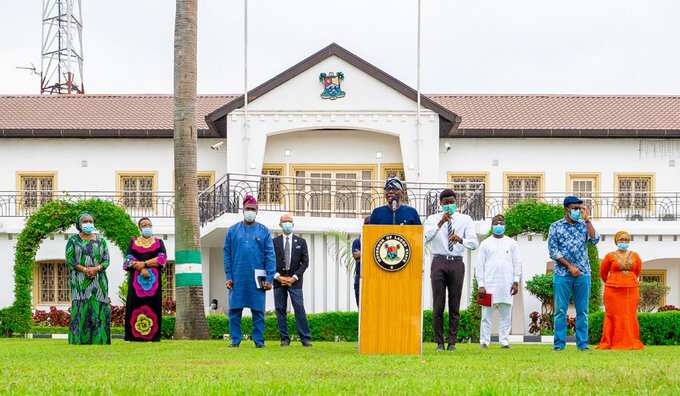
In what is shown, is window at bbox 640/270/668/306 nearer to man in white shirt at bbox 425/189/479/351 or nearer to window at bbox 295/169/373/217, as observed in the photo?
window at bbox 295/169/373/217

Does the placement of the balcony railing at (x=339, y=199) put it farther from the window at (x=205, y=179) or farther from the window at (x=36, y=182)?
the window at (x=36, y=182)

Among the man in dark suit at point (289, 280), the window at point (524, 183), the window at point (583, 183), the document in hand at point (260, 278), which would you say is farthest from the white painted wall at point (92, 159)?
the document in hand at point (260, 278)

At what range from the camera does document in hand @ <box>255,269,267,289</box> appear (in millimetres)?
16016

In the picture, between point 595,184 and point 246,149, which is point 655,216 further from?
point 246,149

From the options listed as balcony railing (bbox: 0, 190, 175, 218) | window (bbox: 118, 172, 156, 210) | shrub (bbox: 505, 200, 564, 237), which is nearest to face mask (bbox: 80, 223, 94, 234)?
shrub (bbox: 505, 200, 564, 237)

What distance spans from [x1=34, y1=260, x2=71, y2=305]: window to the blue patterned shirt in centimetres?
2273

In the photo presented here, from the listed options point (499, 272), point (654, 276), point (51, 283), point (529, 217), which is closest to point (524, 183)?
point (654, 276)

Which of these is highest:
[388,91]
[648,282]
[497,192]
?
[388,91]

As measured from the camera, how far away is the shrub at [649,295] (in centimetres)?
3433

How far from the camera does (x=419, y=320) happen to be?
13.2m

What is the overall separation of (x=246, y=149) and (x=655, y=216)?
11.9 meters

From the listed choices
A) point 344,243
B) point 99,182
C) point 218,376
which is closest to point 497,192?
point 344,243

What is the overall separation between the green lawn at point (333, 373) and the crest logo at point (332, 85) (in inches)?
869

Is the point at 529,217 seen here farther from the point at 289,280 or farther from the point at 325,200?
the point at 289,280
